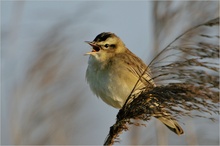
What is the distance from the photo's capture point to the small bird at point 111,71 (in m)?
3.57

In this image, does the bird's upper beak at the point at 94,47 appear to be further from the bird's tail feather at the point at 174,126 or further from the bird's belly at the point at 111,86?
the bird's tail feather at the point at 174,126

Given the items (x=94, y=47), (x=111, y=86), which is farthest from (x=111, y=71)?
(x=94, y=47)

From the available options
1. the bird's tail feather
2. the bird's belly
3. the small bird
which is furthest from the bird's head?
the bird's tail feather

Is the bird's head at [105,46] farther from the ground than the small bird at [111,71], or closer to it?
farther from the ground

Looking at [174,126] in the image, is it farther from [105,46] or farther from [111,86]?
[105,46]

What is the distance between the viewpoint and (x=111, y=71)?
3.65 meters

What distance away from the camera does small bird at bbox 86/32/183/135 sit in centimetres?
357

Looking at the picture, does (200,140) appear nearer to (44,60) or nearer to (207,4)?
(207,4)

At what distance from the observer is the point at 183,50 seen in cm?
198

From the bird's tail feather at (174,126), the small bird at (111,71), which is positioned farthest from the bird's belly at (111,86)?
the bird's tail feather at (174,126)

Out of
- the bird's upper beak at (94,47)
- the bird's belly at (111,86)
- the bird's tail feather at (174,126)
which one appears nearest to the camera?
the bird's tail feather at (174,126)

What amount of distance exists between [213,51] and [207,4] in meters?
1.89

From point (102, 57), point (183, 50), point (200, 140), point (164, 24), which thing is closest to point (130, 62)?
point (102, 57)

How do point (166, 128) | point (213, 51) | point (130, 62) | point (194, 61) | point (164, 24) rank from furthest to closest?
point (130, 62) → point (166, 128) → point (164, 24) → point (194, 61) → point (213, 51)
